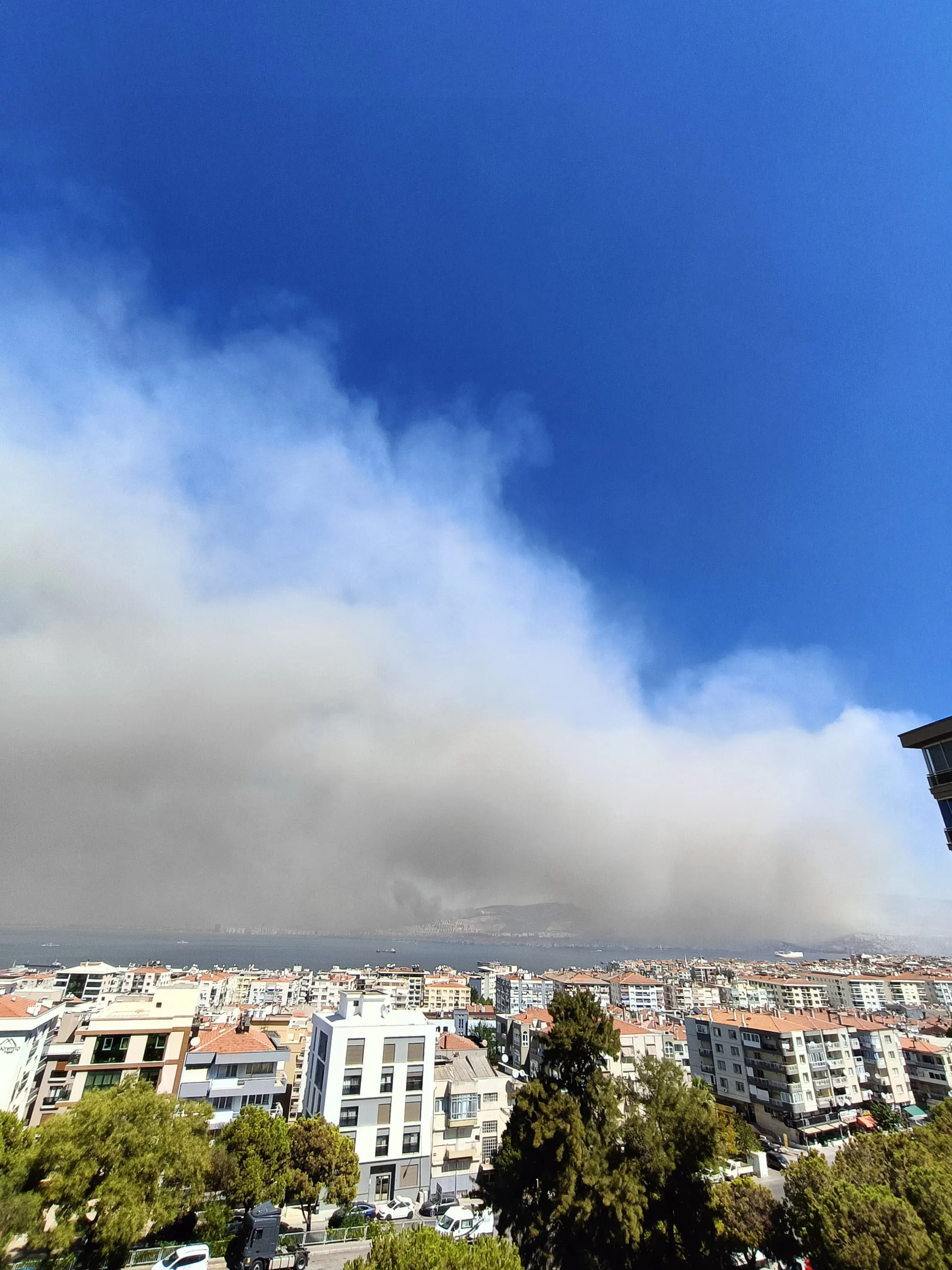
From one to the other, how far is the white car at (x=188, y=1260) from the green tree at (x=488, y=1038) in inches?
2515

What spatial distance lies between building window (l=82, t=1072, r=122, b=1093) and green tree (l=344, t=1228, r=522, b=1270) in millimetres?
29329

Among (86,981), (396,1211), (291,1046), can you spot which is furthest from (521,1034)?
(86,981)

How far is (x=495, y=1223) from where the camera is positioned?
24.9m

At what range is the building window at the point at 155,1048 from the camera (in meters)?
35.8

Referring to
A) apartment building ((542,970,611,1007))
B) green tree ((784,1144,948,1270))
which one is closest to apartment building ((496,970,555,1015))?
apartment building ((542,970,611,1007))

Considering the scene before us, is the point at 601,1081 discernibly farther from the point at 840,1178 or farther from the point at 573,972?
the point at 573,972

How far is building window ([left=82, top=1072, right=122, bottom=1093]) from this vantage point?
3444 cm

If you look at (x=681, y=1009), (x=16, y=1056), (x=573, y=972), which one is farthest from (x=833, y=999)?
(x=16, y=1056)

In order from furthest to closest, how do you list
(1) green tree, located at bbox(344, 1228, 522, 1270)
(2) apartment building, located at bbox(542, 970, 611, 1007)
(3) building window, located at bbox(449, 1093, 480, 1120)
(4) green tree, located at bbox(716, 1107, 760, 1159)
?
(2) apartment building, located at bbox(542, 970, 611, 1007) → (3) building window, located at bbox(449, 1093, 480, 1120) → (4) green tree, located at bbox(716, 1107, 760, 1159) → (1) green tree, located at bbox(344, 1228, 522, 1270)

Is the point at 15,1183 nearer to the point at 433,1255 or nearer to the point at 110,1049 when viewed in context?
the point at 433,1255

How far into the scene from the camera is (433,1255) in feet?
42.8

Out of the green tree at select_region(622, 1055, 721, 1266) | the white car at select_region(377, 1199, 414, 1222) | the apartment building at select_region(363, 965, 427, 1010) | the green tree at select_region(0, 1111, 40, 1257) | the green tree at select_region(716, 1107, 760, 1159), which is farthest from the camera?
the apartment building at select_region(363, 965, 427, 1010)

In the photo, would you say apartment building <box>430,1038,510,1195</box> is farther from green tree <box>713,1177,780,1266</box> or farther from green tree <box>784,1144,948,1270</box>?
green tree <box>784,1144,948,1270</box>

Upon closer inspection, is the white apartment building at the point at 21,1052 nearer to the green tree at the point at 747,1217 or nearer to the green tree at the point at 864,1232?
the green tree at the point at 747,1217
